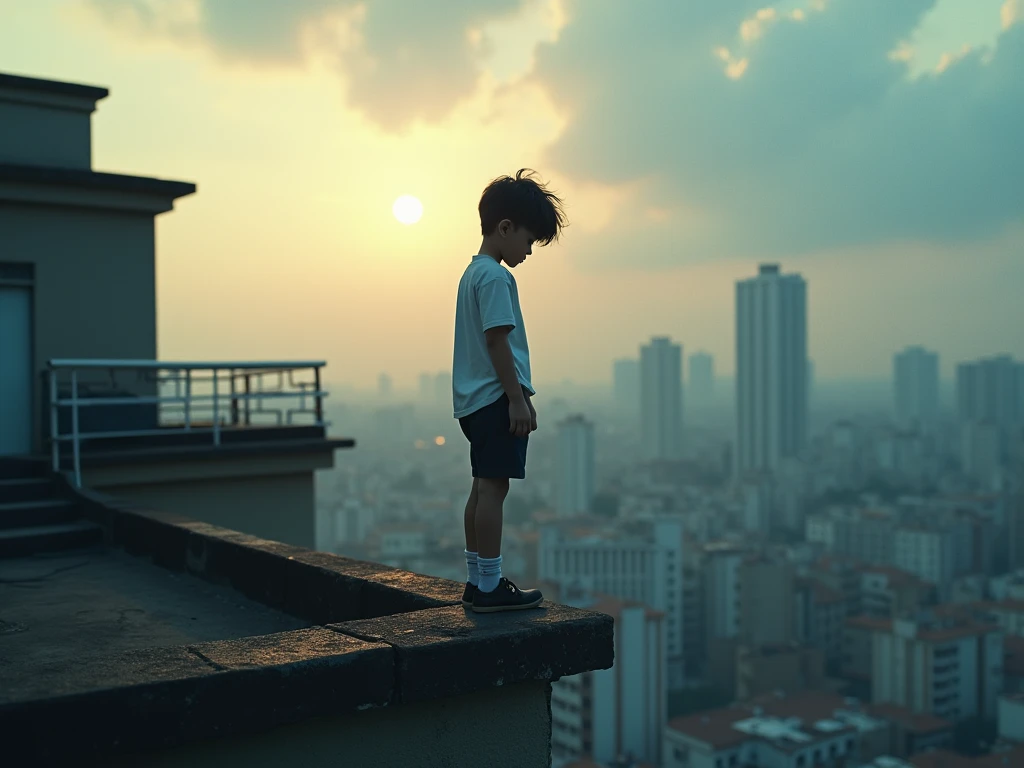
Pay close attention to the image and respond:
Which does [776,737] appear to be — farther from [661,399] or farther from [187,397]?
[661,399]

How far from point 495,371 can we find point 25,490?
20.2 ft

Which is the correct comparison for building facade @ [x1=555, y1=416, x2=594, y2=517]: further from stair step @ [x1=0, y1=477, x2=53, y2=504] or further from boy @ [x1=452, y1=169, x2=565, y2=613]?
boy @ [x1=452, y1=169, x2=565, y2=613]

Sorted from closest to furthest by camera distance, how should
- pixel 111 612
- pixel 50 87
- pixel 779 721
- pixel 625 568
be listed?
pixel 111 612
pixel 50 87
pixel 779 721
pixel 625 568

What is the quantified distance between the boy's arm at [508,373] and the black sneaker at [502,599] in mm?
526

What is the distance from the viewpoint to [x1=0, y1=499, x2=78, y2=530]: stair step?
6969 mm

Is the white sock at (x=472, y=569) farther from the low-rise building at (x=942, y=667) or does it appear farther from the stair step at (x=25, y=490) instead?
the low-rise building at (x=942, y=667)

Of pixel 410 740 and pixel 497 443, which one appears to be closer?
pixel 410 740

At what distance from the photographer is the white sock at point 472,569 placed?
312cm

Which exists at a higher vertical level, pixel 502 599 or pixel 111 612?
pixel 502 599

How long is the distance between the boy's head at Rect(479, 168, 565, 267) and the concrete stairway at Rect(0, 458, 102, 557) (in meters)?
4.77

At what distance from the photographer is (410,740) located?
262cm

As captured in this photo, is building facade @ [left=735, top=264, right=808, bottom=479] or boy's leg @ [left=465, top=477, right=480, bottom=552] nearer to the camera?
boy's leg @ [left=465, top=477, right=480, bottom=552]

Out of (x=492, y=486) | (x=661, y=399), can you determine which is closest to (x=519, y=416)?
(x=492, y=486)

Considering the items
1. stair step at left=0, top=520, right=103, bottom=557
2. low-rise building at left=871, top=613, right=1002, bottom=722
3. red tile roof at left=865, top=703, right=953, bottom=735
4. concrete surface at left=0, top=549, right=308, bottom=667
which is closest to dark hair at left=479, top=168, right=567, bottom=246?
concrete surface at left=0, top=549, right=308, bottom=667
